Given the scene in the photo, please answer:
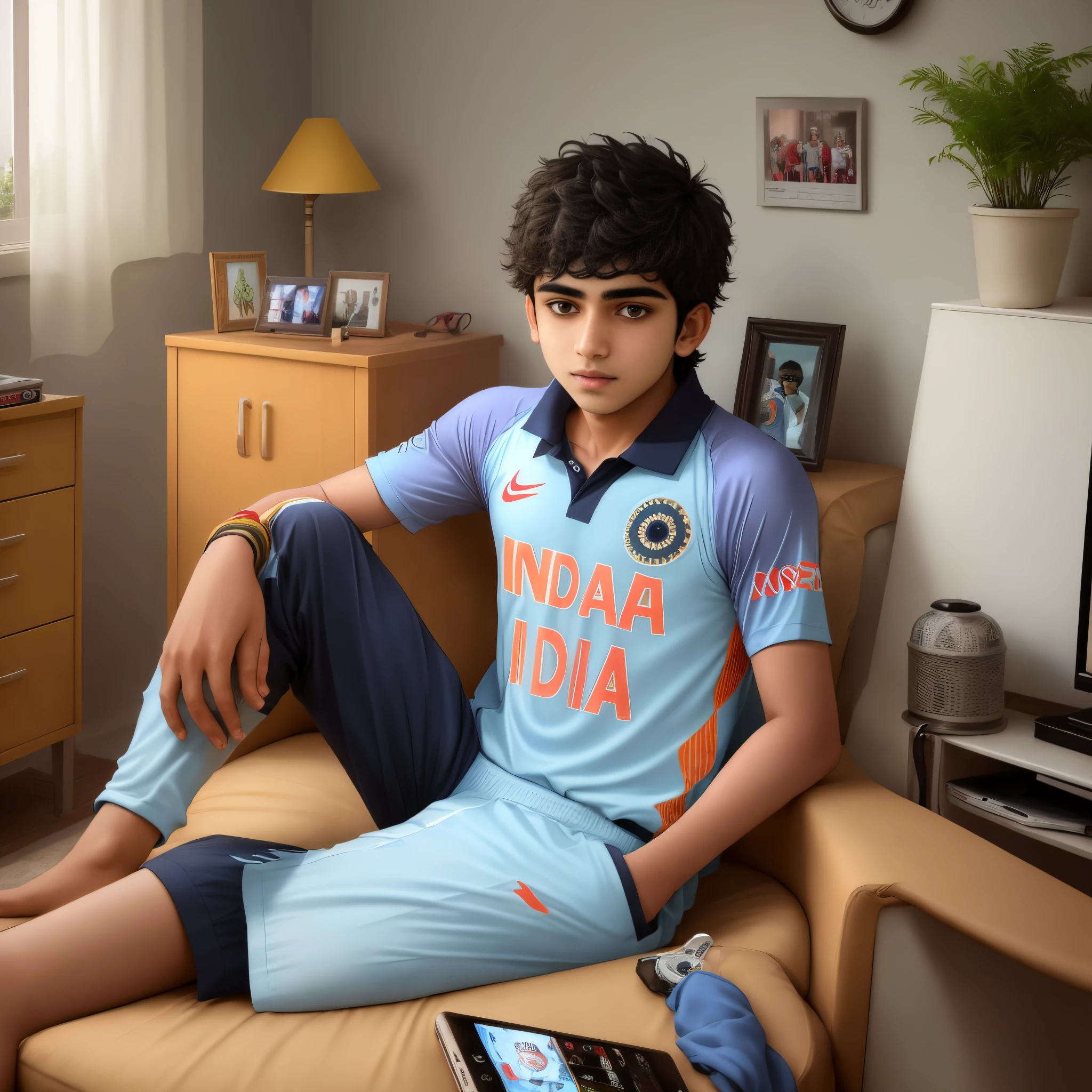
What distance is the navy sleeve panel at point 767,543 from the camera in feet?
4.51

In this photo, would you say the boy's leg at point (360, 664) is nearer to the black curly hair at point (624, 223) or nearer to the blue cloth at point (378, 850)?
the blue cloth at point (378, 850)

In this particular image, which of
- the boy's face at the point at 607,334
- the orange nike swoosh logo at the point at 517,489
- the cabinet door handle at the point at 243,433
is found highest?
the boy's face at the point at 607,334

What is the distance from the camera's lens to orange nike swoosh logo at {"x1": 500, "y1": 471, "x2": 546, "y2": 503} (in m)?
1.57

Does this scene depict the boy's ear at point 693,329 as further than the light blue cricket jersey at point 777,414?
No

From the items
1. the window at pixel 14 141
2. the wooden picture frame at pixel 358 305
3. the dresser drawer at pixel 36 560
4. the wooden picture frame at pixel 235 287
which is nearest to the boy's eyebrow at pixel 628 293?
the wooden picture frame at pixel 358 305

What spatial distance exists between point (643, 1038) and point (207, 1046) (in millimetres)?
434

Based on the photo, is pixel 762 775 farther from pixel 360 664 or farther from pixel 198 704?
pixel 198 704

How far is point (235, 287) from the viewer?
2383 millimetres

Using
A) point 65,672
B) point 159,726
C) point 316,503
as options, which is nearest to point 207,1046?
point 159,726

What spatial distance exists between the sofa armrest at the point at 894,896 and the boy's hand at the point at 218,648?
0.70m

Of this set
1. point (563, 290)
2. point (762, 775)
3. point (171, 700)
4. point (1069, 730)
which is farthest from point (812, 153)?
point (171, 700)

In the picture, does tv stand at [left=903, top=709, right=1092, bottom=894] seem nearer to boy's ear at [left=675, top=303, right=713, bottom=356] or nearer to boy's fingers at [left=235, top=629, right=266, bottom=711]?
boy's ear at [left=675, top=303, right=713, bottom=356]

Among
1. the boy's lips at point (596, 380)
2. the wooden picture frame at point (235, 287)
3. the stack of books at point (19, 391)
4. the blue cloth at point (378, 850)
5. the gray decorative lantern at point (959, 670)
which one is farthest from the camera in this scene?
the wooden picture frame at point (235, 287)

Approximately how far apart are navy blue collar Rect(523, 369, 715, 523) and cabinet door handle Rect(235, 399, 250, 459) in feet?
2.96
